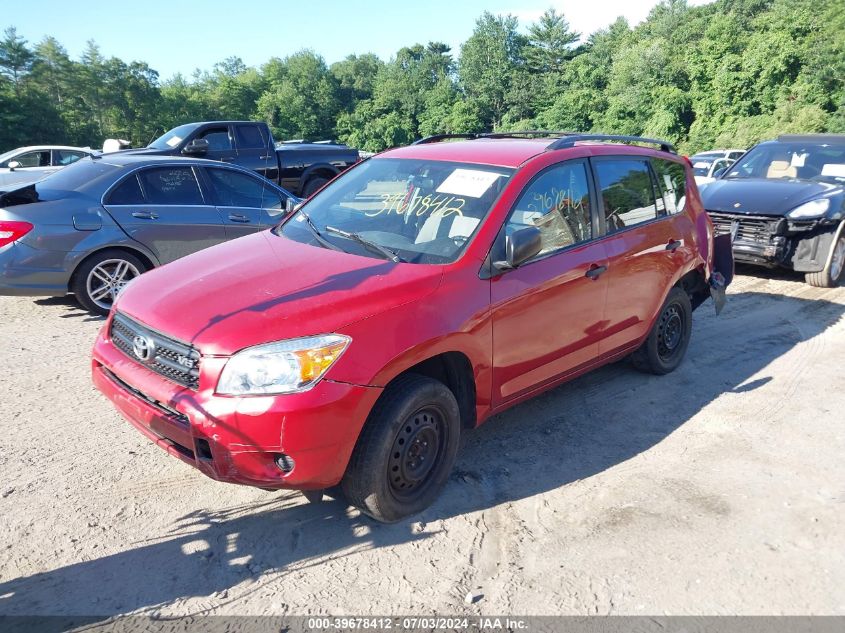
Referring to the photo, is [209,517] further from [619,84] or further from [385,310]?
[619,84]

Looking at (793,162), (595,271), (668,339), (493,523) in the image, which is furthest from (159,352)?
(793,162)

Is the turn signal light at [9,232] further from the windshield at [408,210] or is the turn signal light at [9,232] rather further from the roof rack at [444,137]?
the roof rack at [444,137]

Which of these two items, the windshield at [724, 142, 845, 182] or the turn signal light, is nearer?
the turn signal light

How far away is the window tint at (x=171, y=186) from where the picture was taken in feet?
22.4

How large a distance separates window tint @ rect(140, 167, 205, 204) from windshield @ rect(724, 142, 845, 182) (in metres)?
7.47

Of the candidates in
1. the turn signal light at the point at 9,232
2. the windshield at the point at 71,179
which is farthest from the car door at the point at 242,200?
the turn signal light at the point at 9,232

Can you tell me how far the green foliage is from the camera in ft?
117

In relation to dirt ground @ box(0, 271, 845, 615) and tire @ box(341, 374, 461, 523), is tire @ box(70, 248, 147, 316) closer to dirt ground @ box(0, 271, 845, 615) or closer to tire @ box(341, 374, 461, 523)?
dirt ground @ box(0, 271, 845, 615)

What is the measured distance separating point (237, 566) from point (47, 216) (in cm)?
461

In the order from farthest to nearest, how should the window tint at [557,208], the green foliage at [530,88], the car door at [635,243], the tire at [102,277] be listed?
the green foliage at [530,88] → the tire at [102,277] → the car door at [635,243] → the window tint at [557,208]

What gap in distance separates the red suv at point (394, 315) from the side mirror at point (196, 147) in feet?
25.3

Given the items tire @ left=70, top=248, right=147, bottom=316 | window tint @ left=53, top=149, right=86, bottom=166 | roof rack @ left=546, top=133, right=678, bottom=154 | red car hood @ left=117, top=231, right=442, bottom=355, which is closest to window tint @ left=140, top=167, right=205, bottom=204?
tire @ left=70, top=248, right=147, bottom=316

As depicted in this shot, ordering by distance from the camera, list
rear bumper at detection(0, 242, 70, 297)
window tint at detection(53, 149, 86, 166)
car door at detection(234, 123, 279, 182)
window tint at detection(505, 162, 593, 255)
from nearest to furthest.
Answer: window tint at detection(505, 162, 593, 255) < rear bumper at detection(0, 242, 70, 297) < car door at detection(234, 123, 279, 182) < window tint at detection(53, 149, 86, 166)

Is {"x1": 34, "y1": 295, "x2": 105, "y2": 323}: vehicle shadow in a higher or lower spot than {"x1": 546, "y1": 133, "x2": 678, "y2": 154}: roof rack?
lower
